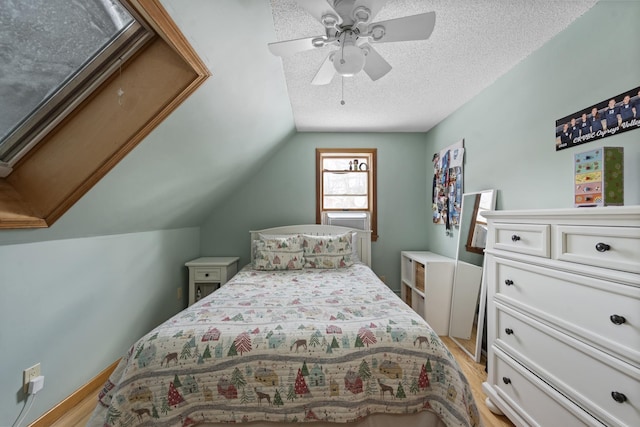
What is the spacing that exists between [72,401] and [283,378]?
1530mm

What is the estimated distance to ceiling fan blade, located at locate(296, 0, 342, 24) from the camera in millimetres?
1196

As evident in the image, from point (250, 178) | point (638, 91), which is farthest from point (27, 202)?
point (638, 91)

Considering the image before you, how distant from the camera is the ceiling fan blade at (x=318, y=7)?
1196mm

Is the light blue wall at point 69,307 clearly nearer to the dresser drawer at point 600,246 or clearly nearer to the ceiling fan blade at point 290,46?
the ceiling fan blade at point 290,46

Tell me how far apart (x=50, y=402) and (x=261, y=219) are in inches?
96.1

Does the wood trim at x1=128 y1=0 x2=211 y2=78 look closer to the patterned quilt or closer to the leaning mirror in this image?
the patterned quilt

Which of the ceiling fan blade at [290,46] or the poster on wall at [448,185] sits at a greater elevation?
the ceiling fan blade at [290,46]

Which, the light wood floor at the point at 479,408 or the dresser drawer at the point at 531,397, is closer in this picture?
the dresser drawer at the point at 531,397

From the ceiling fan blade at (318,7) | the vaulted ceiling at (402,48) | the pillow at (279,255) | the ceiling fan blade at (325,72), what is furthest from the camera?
the pillow at (279,255)

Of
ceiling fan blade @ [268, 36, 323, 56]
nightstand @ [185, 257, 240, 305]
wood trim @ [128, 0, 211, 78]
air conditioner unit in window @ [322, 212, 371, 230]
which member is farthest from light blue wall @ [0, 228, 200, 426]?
air conditioner unit in window @ [322, 212, 371, 230]

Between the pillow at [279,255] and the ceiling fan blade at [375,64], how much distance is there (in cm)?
180

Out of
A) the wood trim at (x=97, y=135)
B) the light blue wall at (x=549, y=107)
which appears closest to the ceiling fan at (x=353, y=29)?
the wood trim at (x=97, y=135)

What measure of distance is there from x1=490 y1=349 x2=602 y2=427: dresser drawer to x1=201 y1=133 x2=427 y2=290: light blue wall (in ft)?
6.74

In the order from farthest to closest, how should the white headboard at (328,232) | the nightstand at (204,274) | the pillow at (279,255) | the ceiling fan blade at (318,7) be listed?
the white headboard at (328,232) → the nightstand at (204,274) → the pillow at (279,255) → the ceiling fan blade at (318,7)
